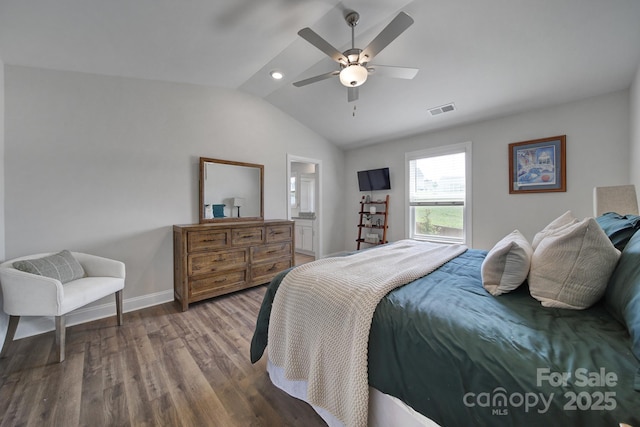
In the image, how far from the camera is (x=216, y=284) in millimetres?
2977

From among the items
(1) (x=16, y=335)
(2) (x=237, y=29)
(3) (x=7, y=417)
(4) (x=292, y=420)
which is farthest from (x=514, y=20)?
(1) (x=16, y=335)

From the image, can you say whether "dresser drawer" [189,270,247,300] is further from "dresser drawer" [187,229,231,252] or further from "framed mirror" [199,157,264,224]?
"framed mirror" [199,157,264,224]

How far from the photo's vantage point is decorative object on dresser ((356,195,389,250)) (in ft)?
15.2

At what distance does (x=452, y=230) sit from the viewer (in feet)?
12.9

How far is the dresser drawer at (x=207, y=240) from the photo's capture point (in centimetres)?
277

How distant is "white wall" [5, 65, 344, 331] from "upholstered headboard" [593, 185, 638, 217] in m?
3.87

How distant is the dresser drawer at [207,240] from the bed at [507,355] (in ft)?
6.89

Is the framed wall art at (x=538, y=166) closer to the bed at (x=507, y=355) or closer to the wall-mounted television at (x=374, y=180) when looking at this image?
the wall-mounted television at (x=374, y=180)

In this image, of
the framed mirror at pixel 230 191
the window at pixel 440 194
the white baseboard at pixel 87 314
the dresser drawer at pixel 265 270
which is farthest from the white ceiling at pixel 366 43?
the dresser drawer at pixel 265 270

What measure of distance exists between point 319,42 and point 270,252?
2548 mm

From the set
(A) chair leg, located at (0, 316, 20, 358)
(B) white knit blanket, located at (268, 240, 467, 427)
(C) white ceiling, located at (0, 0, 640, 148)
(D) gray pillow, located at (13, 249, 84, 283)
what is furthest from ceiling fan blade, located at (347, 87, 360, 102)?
(A) chair leg, located at (0, 316, 20, 358)

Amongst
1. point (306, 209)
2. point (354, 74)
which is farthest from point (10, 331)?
point (306, 209)

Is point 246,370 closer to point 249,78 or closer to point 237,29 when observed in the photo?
point 237,29

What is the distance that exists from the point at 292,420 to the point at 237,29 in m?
2.96
